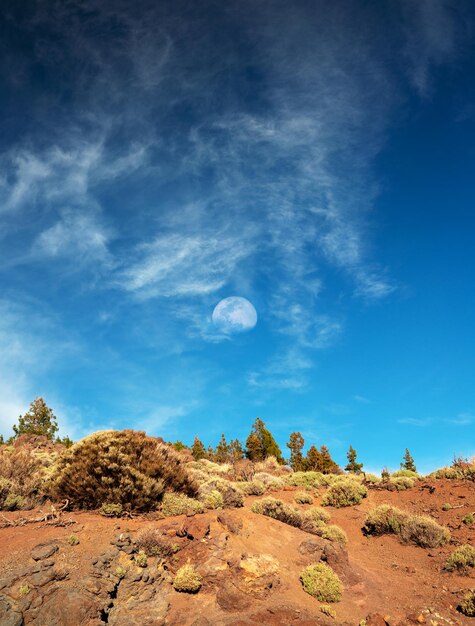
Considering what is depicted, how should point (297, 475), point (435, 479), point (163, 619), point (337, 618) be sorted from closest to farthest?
point (163, 619)
point (337, 618)
point (435, 479)
point (297, 475)

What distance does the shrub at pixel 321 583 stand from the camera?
1034cm

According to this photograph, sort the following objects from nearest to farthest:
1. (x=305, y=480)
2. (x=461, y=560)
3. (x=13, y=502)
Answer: (x=13, y=502)
(x=461, y=560)
(x=305, y=480)

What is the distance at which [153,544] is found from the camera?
10734 millimetres

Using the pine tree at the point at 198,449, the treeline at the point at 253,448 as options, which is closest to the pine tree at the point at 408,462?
the treeline at the point at 253,448

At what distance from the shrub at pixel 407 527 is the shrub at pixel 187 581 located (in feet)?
32.9

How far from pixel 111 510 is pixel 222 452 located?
49241 millimetres

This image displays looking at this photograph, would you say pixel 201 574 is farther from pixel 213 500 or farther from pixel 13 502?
pixel 13 502

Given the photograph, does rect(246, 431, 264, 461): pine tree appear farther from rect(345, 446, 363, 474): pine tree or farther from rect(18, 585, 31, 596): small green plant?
rect(18, 585, 31, 596): small green plant

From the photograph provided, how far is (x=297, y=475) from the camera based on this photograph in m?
25.3

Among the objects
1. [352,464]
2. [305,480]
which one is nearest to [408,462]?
[352,464]

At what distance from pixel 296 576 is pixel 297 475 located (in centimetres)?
1473

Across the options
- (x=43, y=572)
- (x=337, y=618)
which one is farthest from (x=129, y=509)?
(x=337, y=618)

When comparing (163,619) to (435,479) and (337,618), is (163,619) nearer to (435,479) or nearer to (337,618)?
(337,618)

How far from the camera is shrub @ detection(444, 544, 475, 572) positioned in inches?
503
